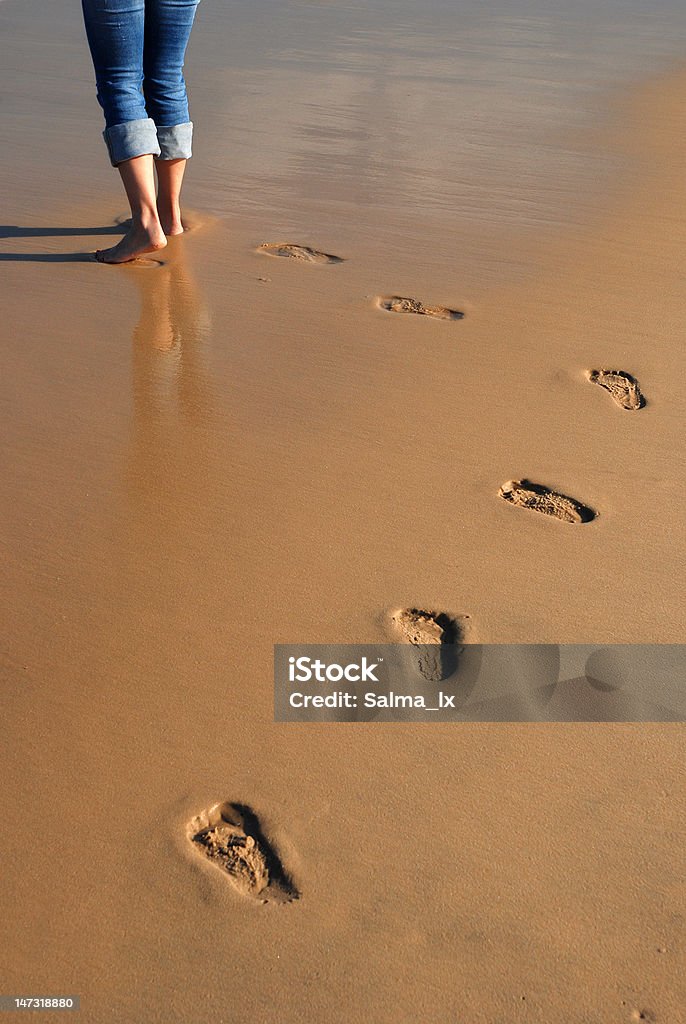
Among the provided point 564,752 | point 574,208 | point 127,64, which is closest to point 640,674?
point 564,752

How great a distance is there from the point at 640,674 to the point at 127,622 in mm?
918

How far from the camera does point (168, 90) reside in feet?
10.9

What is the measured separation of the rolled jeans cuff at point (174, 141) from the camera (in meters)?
3.35

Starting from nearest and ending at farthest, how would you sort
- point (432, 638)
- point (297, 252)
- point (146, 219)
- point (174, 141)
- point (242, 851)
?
point (242, 851) → point (432, 638) → point (146, 219) → point (174, 141) → point (297, 252)

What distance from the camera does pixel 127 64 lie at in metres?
3.08

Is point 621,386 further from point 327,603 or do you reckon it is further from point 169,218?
point 169,218

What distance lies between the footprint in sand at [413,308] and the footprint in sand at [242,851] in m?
1.90

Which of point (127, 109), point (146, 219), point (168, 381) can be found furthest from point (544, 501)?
point (127, 109)

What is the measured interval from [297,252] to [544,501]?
1.63 meters

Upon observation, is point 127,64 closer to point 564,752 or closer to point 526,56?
point 564,752

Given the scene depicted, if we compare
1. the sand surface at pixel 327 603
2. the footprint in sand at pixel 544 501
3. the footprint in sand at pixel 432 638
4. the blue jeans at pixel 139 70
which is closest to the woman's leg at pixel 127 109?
the blue jeans at pixel 139 70

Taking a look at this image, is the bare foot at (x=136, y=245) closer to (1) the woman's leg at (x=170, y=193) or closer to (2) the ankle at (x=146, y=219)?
(2) the ankle at (x=146, y=219)

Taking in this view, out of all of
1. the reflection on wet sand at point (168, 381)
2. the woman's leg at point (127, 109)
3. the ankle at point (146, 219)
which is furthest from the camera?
the ankle at point (146, 219)

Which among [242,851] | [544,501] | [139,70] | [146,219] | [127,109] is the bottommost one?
[242,851]
